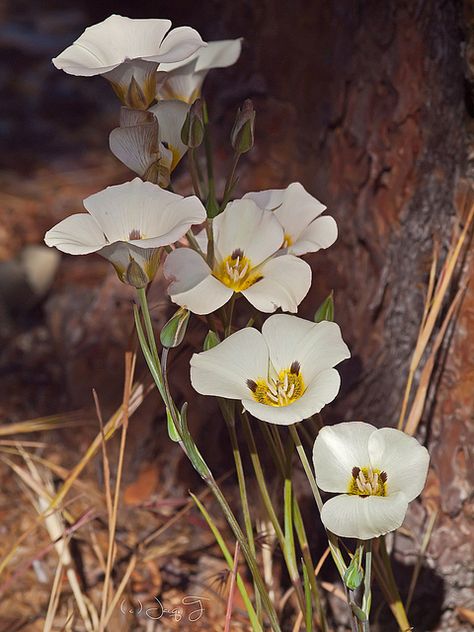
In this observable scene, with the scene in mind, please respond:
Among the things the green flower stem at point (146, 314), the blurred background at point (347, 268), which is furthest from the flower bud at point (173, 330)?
the blurred background at point (347, 268)

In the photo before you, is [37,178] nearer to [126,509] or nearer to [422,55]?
[126,509]

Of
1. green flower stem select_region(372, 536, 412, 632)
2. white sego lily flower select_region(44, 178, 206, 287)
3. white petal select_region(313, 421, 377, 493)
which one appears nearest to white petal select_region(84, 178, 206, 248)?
white sego lily flower select_region(44, 178, 206, 287)

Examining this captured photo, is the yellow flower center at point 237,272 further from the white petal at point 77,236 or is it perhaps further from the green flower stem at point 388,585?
the green flower stem at point 388,585


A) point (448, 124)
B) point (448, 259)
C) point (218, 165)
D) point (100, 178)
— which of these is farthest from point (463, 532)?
point (100, 178)

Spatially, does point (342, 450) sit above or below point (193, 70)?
below

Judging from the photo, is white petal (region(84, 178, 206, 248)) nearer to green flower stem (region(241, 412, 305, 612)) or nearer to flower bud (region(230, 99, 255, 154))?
flower bud (region(230, 99, 255, 154))

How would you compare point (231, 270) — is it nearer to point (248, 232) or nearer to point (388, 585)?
point (248, 232)

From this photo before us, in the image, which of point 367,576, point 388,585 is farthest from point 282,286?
point 388,585
